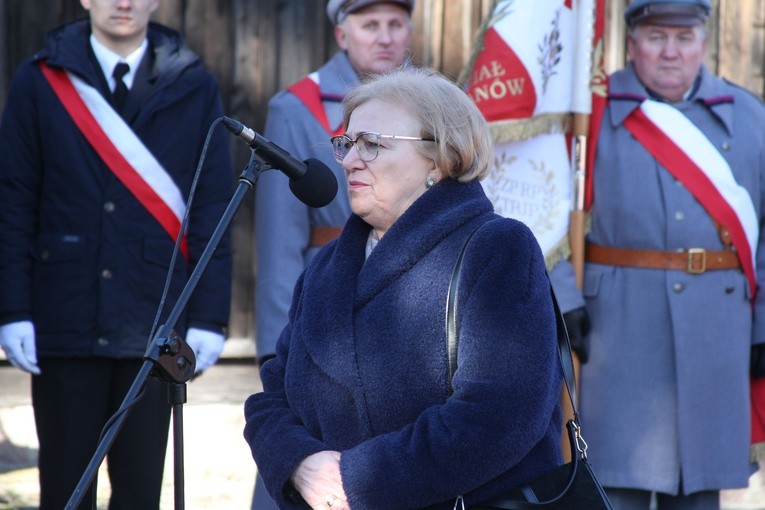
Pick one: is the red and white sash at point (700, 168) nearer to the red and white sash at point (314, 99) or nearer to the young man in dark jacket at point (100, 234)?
the red and white sash at point (314, 99)

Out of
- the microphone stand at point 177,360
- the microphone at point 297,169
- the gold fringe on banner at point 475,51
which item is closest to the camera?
the microphone stand at point 177,360

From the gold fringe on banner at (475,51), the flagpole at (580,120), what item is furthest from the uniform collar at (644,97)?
the gold fringe on banner at (475,51)

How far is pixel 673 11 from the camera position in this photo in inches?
176

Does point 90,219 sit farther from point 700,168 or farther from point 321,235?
point 700,168

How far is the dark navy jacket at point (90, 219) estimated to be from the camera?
393 cm

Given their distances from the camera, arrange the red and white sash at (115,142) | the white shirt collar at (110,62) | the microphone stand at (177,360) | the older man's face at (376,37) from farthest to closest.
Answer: the older man's face at (376,37) → the white shirt collar at (110,62) → the red and white sash at (115,142) → the microphone stand at (177,360)

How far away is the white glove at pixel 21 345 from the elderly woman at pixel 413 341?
1.25 m

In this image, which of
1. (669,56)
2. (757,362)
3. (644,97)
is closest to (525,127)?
(644,97)

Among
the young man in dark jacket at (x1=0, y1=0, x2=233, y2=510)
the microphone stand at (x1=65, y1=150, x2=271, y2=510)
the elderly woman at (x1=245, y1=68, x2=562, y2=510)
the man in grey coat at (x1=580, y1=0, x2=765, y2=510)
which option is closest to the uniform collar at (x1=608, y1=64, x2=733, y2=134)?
the man in grey coat at (x1=580, y1=0, x2=765, y2=510)

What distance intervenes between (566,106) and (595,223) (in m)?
0.43

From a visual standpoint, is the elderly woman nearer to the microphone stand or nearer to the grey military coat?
the microphone stand

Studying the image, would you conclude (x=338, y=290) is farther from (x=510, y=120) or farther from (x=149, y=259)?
(x=510, y=120)

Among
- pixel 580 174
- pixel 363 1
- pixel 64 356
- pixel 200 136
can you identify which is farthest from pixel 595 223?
pixel 64 356

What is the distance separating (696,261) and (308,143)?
1.40 metres
